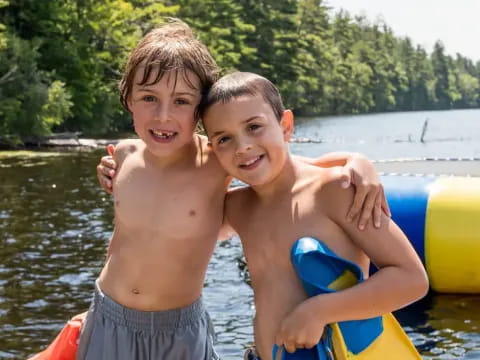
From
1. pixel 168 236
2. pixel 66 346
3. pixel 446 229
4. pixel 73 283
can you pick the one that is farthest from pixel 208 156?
pixel 73 283

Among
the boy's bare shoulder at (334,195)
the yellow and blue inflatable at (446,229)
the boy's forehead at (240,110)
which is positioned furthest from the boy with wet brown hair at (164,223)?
the yellow and blue inflatable at (446,229)

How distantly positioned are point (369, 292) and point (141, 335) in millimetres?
908

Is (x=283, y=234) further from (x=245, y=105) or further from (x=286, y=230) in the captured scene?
(x=245, y=105)

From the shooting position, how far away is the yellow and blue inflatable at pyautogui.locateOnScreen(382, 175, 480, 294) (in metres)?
6.25

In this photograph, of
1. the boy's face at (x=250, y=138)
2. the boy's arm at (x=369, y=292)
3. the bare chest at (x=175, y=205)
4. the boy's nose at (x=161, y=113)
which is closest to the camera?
the boy's arm at (x=369, y=292)

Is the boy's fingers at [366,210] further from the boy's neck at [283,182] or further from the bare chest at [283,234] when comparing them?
the boy's neck at [283,182]

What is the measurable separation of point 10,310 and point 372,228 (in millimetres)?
4936

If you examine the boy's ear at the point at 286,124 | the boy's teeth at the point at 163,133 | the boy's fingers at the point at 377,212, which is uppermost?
the boy's ear at the point at 286,124

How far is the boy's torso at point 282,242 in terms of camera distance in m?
2.23

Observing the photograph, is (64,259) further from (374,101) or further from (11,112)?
(374,101)

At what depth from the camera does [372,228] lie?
217 centimetres

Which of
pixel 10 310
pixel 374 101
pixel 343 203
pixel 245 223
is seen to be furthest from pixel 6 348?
pixel 374 101

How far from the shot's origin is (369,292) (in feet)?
6.90

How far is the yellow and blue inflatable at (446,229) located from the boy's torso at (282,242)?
13.7 ft
